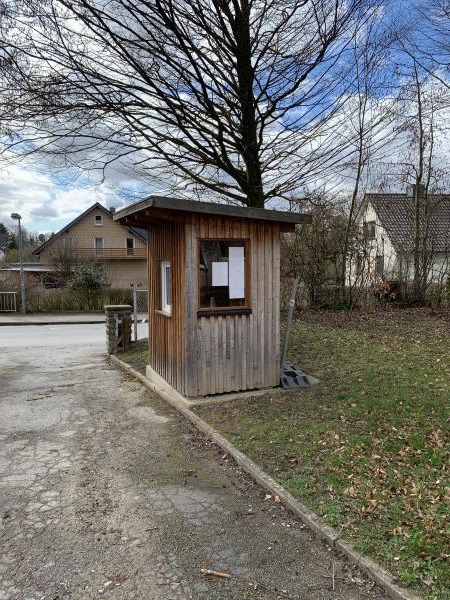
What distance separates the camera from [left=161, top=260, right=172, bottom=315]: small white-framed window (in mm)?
7078

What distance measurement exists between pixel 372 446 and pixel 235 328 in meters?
2.48

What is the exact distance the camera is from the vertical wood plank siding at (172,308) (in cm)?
625

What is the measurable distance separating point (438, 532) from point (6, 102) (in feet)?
24.8

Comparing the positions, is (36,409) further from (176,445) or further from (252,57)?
(252,57)

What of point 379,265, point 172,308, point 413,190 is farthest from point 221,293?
point 413,190

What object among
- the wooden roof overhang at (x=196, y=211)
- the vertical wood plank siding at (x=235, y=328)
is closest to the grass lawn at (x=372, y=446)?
the vertical wood plank siding at (x=235, y=328)

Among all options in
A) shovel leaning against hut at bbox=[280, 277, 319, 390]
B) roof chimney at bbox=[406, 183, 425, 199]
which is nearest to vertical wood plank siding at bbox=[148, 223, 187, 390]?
shovel leaning against hut at bbox=[280, 277, 319, 390]

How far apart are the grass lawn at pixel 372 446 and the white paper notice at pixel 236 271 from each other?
147cm

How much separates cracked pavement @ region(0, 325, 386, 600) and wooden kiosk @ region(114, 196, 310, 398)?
83 centimetres

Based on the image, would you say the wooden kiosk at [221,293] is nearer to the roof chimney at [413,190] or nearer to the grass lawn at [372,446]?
the grass lawn at [372,446]

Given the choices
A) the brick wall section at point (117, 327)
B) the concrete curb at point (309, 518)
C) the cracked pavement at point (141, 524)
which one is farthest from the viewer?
the brick wall section at point (117, 327)

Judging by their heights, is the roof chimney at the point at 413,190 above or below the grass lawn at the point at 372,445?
above

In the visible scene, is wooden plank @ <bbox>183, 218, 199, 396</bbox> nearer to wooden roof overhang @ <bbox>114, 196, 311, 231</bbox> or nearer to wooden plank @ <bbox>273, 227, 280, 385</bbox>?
wooden roof overhang @ <bbox>114, 196, 311, 231</bbox>

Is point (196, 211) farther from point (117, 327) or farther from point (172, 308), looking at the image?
point (117, 327)
